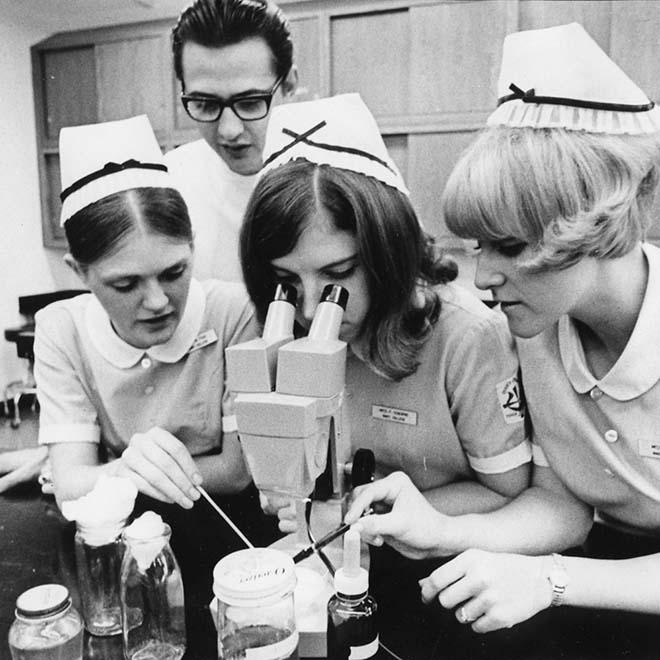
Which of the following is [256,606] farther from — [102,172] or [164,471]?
[102,172]

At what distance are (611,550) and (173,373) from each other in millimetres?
948

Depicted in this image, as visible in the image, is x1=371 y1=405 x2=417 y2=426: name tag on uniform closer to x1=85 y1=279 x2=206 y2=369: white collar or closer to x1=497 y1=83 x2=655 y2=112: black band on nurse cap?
x1=85 y1=279 x2=206 y2=369: white collar

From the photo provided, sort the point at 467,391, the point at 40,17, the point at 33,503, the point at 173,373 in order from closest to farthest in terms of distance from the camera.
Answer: the point at 467,391, the point at 33,503, the point at 173,373, the point at 40,17

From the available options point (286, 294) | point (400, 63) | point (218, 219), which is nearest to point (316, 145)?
point (286, 294)

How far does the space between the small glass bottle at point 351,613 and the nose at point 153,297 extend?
650mm

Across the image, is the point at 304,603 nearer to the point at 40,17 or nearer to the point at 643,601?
the point at 643,601

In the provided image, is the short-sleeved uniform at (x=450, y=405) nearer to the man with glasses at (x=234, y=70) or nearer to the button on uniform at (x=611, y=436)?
the button on uniform at (x=611, y=436)

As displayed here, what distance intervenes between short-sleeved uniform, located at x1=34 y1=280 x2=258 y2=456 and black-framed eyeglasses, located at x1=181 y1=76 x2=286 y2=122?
1.63 feet

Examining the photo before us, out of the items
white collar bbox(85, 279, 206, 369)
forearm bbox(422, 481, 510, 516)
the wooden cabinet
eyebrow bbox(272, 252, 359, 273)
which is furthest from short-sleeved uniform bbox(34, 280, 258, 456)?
the wooden cabinet

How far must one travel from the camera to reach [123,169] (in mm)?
1327

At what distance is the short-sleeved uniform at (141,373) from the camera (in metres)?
1.49

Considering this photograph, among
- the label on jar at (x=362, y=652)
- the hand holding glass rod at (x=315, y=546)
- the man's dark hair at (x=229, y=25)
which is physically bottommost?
Answer: the label on jar at (x=362, y=652)

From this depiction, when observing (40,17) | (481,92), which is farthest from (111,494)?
(40,17)

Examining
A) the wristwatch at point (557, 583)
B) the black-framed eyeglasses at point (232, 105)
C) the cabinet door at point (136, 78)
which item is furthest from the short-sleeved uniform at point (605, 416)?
the cabinet door at point (136, 78)
